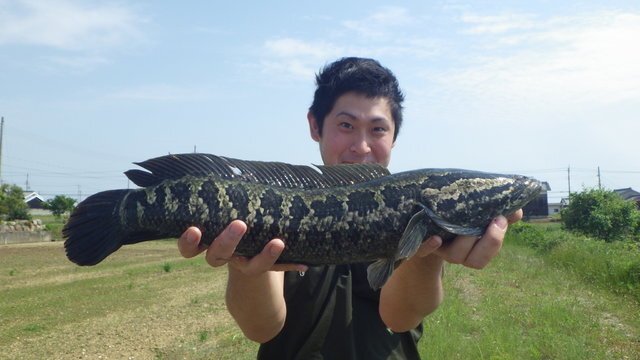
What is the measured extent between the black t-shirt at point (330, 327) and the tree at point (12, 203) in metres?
51.8

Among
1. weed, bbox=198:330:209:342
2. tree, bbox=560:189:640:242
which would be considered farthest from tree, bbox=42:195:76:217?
weed, bbox=198:330:209:342

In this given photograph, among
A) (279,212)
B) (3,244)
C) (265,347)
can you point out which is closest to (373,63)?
(279,212)

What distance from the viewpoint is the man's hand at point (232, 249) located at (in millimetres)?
4008

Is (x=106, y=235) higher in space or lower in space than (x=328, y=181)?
lower

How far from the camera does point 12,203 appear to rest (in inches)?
2016

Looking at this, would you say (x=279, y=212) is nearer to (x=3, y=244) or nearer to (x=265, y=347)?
(x=265, y=347)

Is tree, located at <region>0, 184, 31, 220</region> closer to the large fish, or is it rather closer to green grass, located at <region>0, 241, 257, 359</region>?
green grass, located at <region>0, 241, 257, 359</region>

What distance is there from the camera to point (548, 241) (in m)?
28.8

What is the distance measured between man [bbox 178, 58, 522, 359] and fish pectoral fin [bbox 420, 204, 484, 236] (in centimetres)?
6

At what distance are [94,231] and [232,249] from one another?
3.91 ft

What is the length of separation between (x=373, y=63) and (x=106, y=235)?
11.3 feet

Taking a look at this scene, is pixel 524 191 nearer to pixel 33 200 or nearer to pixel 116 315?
pixel 116 315

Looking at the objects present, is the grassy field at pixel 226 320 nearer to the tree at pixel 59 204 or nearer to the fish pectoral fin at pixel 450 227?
the fish pectoral fin at pixel 450 227

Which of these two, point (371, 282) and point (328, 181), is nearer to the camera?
point (371, 282)
